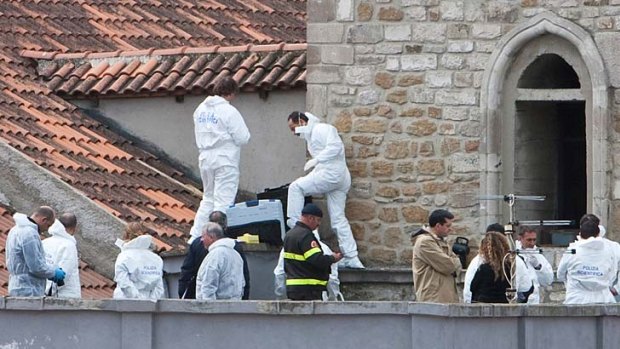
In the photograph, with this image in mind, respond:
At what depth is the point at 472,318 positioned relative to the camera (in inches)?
797

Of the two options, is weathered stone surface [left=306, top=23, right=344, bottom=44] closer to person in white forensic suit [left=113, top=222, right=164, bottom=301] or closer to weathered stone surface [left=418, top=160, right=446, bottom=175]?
weathered stone surface [left=418, top=160, right=446, bottom=175]

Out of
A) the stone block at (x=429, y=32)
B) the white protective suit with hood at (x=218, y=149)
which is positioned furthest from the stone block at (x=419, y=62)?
the white protective suit with hood at (x=218, y=149)

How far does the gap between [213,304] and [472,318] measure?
6.83 feet

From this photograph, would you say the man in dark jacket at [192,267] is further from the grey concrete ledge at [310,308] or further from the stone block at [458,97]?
the stone block at [458,97]

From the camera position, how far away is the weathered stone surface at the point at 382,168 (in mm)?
24938

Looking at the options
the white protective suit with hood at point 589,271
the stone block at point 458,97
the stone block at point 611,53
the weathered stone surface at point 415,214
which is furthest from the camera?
the weathered stone surface at point 415,214

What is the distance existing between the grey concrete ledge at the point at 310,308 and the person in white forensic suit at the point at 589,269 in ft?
5.39

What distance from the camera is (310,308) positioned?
814 inches

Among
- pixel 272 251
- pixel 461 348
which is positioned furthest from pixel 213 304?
pixel 272 251

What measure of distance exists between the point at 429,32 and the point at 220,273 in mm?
3777

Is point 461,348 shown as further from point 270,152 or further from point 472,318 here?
point 270,152

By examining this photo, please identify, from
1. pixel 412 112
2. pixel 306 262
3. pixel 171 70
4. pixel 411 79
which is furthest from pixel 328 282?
pixel 171 70

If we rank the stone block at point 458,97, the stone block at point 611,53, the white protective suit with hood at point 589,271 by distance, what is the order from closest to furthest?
the white protective suit with hood at point 589,271
the stone block at point 611,53
the stone block at point 458,97

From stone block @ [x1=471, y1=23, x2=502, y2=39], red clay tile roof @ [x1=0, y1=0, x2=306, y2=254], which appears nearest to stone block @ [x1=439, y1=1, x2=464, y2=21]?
stone block @ [x1=471, y1=23, x2=502, y2=39]
